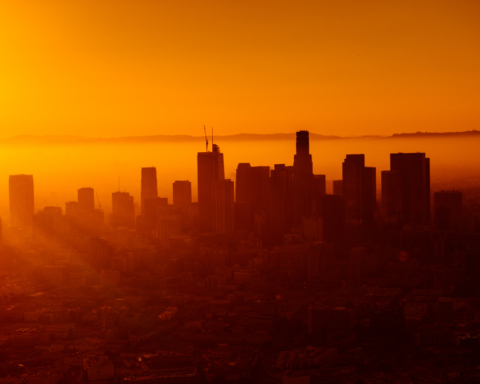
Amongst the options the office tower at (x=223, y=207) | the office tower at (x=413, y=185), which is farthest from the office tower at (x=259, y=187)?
the office tower at (x=413, y=185)

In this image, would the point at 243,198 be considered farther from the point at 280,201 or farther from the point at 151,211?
the point at 151,211

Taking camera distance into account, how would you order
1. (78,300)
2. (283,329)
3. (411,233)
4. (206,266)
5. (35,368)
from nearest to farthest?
(35,368), (283,329), (78,300), (206,266), (411,233)

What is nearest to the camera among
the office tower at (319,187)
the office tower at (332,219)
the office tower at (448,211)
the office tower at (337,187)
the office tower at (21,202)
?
the office tower at (448,211)

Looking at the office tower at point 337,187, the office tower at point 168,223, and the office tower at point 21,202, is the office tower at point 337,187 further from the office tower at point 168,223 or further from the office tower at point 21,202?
the office tower at point 21,202

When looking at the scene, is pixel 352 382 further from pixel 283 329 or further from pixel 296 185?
pixel 296 185

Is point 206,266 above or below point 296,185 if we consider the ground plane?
below

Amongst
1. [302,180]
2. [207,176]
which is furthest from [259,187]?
[207,176]

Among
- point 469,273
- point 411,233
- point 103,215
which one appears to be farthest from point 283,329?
point 103,215
